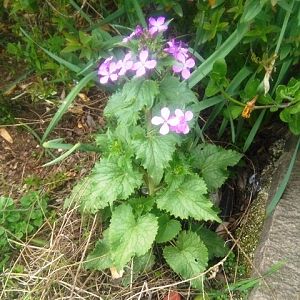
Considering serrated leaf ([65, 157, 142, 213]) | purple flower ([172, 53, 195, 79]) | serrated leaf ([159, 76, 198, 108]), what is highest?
purple flower ([172, 53, 195, 79])

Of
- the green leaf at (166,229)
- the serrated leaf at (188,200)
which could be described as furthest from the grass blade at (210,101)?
the green leaf at (166,229)

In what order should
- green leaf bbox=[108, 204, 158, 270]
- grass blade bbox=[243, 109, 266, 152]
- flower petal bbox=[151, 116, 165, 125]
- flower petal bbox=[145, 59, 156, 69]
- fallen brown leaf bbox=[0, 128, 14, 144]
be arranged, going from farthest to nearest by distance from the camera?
fallen brown leaf bbox=[0, 128, 14, 144] → grass blade bbox=[243, 109, 266, 152] → green leaf bbox=[108, 204, 158, 270] → flower petal bbox=[151, 116, 165, 125] → flower petal bbox=[145, 59, 156, 69]

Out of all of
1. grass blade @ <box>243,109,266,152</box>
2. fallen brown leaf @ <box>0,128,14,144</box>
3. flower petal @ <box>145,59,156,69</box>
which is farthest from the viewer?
fallen brown leaf @ <box>0,128,14,144</box>

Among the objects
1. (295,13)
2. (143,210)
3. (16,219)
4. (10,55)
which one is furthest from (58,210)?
(295,13)

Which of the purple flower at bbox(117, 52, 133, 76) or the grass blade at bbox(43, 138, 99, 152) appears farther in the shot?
the grass blade at bbox(43, 138, 99, 152)

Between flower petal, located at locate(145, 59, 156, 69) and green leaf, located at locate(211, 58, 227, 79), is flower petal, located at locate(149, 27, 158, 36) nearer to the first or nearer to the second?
flower petal, located at locate(145, 59, 156, 69)

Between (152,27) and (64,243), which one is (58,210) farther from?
(152,27)

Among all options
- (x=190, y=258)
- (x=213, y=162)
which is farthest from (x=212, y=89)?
(x=190, y=258)

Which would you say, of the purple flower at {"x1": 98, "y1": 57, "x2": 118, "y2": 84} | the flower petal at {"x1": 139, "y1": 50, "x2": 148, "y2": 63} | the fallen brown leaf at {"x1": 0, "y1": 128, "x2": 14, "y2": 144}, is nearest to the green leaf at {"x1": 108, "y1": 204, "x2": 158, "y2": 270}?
the purple flower at {"x1": 98, "y1": 57, "x2": 118, "y2": 84}
